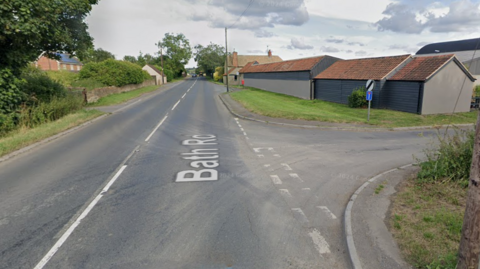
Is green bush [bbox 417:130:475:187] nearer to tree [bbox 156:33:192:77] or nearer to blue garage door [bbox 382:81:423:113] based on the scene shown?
blue garage door [bbox 382:81:423:113]

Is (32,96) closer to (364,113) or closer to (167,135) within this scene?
(167,135)

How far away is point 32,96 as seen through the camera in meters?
14.5

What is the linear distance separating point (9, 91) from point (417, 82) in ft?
73.0

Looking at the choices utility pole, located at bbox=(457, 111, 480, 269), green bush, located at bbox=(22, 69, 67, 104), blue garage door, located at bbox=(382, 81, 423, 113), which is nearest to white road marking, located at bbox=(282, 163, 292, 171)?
utility pole, located at bbox=(457, 111, 480, 269)

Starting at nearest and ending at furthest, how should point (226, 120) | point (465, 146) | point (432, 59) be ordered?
point (465, 146) < point (226, 120) < point (432, 59)

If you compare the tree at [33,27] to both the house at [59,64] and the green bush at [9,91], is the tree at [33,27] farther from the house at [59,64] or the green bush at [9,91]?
the house at [59,64]

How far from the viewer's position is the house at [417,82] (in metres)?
18.1

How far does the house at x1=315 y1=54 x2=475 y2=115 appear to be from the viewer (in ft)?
59.5

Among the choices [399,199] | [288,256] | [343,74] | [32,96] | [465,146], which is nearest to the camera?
[288,256]

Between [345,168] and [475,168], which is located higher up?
[475,168]

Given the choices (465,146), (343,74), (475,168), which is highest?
(343,74)

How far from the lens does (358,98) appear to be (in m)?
21.4

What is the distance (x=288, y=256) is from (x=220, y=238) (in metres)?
1.06

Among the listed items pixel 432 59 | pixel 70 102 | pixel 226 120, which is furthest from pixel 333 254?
pixel 432 59
